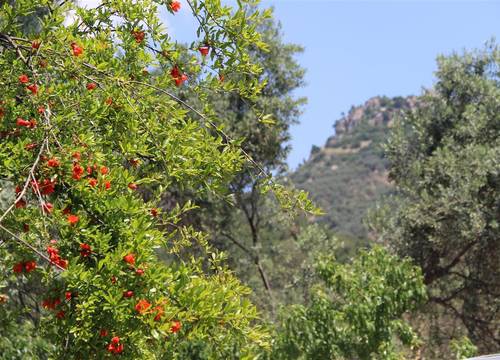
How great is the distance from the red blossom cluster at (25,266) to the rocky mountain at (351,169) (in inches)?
3894

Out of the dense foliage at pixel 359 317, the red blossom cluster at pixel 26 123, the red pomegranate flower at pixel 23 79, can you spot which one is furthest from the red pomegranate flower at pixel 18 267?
the dense foliage at pixel 359 317

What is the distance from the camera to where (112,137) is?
505 cm

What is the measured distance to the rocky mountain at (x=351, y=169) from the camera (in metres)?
118

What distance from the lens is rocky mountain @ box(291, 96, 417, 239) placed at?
387 ft

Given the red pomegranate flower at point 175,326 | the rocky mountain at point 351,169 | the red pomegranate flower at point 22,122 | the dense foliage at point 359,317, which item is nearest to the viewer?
the red pomegranate flower at point 175,326

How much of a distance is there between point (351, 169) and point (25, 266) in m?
136

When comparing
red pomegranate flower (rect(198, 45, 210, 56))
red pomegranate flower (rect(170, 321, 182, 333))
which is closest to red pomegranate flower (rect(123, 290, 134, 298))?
red pomegranate flower (rect(170, 321, 182, 333))

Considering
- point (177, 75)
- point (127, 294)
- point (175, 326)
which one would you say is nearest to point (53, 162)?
point (127, 294)

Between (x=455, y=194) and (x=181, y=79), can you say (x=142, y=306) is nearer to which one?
(x=181, y=79)

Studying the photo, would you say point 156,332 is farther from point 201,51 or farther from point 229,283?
point 201,51

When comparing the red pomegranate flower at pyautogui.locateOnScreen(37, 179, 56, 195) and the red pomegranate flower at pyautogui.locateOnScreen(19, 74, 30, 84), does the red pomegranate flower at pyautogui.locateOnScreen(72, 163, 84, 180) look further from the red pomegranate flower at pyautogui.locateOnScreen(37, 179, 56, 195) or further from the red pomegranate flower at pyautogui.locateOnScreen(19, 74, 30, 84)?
the red pomegranate flower at pyautogui.locateOnScreen(19, 74, 30, 84)

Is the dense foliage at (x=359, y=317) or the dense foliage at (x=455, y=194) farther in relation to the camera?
the dense foliage at (x=455, y=194)

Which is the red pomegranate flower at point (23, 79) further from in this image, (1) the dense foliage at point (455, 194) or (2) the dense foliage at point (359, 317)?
(1) the dense foliage at point (455, 194)

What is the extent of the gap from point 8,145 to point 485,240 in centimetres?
1265
